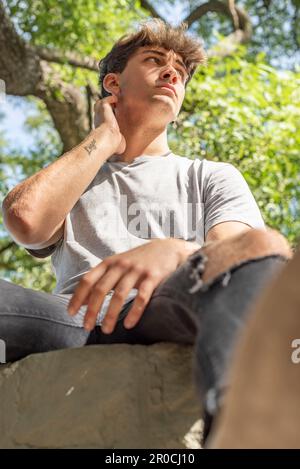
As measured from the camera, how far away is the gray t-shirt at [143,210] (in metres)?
2.23

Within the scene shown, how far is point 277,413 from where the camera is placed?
21.8 inches

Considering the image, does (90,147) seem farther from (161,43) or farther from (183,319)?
(183,319)

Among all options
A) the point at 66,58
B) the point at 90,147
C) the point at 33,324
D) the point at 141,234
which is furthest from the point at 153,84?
the point at 66,58

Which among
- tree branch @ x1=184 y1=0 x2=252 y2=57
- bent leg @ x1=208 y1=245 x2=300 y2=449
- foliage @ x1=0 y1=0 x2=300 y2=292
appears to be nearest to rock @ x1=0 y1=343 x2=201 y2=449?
bent leg @ x1=208 y1=245 x2=300 y2=449

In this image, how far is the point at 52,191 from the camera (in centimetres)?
218

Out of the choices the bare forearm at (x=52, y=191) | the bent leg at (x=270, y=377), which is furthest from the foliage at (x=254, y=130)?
the bent leg at (x=270, y=377)

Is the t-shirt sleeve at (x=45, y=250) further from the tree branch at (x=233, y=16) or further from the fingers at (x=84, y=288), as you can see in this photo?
the tree branch at (x=233, y=16)

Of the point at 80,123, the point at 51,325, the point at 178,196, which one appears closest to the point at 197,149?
the point at 80,123

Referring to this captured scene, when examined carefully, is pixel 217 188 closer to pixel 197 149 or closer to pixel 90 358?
pixel 90 358

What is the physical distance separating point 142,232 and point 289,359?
1.71m

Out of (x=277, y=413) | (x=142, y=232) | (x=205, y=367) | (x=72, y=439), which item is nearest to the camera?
(x=277, y=413)

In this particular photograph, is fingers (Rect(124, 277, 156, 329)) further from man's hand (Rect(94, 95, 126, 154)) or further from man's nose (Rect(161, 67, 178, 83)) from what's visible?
man's nose (Rect(161, 67, 178, 83))

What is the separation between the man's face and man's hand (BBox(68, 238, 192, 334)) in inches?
46.7

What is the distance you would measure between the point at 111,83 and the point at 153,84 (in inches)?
10.6
